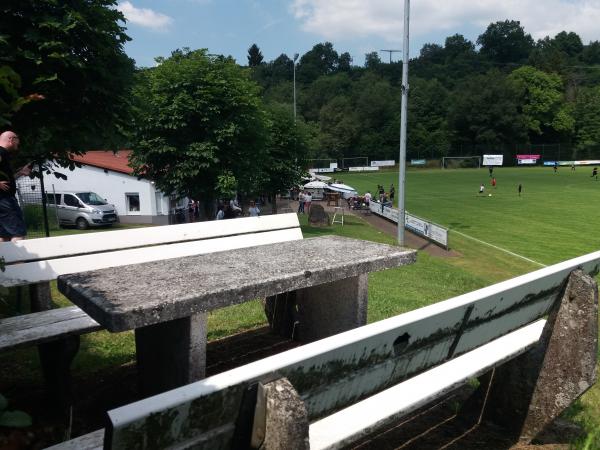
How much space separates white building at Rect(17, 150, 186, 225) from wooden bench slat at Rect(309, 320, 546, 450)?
27054 millimetres

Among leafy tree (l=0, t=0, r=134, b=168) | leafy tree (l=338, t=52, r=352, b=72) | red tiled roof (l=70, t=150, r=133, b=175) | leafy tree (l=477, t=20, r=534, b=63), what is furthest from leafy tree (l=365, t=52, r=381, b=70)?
leafy tree (l=0, t=0, r=134, b=168)

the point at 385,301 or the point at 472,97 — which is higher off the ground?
the point at 472,97

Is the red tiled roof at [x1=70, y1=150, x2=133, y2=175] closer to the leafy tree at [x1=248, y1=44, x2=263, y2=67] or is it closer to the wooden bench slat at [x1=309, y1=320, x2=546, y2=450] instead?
the wooden bench slat at [x1=309, y1=320, x2=546, y2=450]

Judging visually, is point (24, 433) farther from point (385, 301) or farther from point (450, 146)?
point (450, 146)

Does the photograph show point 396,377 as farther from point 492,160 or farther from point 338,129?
point 338,129

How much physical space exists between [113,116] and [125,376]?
420 centimetres

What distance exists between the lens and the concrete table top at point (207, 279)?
2383 mm

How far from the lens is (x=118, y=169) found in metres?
28.9

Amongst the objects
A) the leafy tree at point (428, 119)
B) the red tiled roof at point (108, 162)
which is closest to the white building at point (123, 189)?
the red tiled roof at point (108, 162)

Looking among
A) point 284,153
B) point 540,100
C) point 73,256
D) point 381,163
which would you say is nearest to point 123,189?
point 284,153

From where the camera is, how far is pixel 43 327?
3184 mm

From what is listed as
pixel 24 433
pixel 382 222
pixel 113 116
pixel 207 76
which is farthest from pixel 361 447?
pixel 382 222

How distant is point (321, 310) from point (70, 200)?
2427 centimetres

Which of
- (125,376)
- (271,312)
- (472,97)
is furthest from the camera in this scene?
(472,97)
